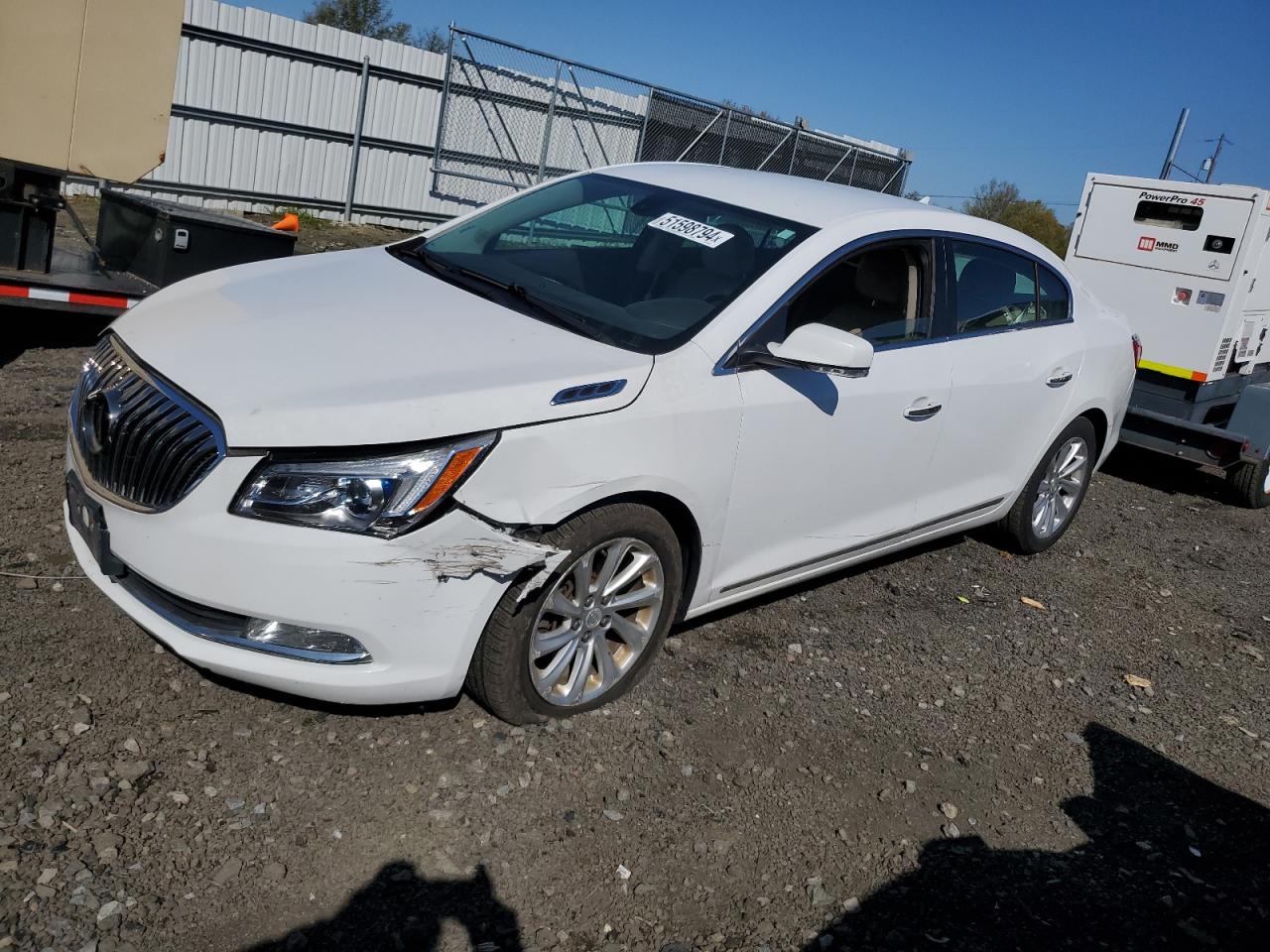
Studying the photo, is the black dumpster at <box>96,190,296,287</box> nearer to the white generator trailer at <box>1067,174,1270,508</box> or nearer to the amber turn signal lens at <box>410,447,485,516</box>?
the amber turn signal lens at <box>410,447,485,516</box>

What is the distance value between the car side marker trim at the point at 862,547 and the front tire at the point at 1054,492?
377 millimetres

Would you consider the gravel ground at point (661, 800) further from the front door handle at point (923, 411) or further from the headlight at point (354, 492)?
the front door handle at point (923, 411)

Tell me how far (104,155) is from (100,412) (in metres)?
3.67

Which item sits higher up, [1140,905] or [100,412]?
[100,412]

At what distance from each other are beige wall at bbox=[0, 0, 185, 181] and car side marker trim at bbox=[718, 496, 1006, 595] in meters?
4.51

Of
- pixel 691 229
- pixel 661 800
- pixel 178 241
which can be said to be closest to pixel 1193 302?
pixel 691 229

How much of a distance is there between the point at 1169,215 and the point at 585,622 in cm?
716

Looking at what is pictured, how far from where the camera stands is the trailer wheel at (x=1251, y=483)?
8.17 meters

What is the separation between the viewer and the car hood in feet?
9.93

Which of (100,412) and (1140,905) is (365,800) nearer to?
(100,412)

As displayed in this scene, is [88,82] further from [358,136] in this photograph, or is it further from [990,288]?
[358,136]

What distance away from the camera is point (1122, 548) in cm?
684

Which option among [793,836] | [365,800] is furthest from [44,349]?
[793,836]

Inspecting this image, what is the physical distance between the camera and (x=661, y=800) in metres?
3.46
